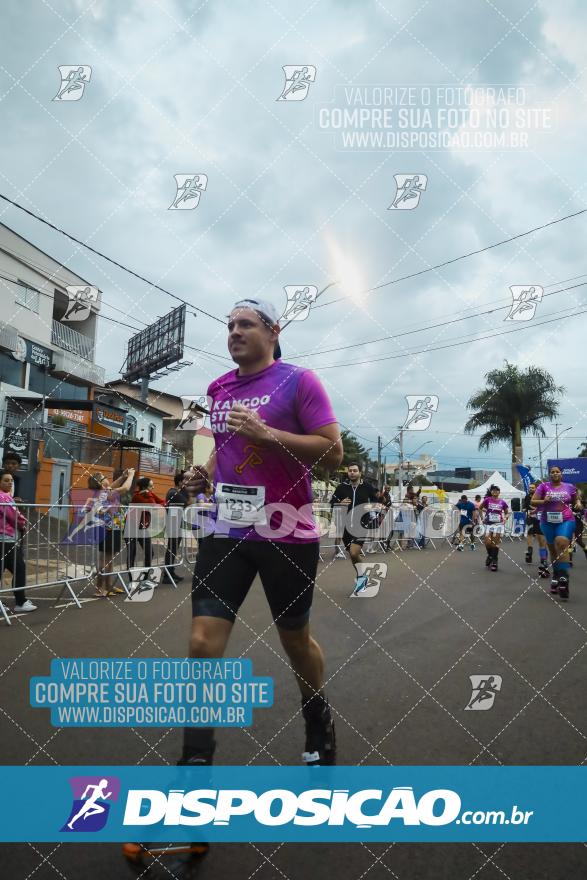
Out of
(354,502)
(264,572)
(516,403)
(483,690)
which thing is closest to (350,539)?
(354,502)

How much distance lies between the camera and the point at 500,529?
1198 centimetres

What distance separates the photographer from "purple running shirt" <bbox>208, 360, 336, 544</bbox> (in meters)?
2.51

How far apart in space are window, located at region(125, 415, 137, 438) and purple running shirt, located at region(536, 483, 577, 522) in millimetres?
26401

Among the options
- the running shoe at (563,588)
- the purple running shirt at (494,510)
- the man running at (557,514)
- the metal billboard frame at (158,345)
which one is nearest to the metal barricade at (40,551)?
the running shoe at (563,588)

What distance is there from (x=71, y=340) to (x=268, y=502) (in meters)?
29.5

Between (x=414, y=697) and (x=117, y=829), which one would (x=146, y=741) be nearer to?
(x=117, y=829)

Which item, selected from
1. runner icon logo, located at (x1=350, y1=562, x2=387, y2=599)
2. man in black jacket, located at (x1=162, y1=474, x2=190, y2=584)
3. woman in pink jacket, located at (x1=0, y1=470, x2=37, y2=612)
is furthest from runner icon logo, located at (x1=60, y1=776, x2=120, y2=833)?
man in black jacket, located at (x1=162, y1=474, x2=190, y2=584)

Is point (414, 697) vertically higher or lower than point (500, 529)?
lower

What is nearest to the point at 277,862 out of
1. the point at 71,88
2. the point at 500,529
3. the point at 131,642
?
the point at 131,642

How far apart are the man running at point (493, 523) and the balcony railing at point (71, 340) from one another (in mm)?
A: 22422

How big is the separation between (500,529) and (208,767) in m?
10.9

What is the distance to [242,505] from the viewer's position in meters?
2.50

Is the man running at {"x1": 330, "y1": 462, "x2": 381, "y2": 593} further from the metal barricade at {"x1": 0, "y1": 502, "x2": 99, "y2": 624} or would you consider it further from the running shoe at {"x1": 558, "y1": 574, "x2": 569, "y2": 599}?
the metal barricade at {"x1": 0, "y1": 502, "x2": 99, "y2": 624}

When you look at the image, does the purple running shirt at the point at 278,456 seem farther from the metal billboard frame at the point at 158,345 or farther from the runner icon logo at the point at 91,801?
the metal billboard frame at the point at 158,345
